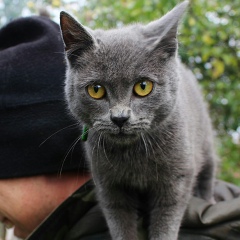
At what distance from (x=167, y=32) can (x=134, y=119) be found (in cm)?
32

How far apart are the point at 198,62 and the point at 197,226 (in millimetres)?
2164

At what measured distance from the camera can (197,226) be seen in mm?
1416

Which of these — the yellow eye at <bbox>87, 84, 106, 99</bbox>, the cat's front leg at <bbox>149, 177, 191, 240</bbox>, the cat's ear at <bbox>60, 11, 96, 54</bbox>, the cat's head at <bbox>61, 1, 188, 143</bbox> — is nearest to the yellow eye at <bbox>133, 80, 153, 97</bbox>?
the cat's head at <bbox>61, 1, 188, 143</bbox>

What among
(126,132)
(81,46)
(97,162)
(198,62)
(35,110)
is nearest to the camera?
(126,132)

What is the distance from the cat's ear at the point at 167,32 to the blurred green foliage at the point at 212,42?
3.44 ft

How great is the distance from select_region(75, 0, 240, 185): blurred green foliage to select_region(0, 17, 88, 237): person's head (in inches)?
40.4

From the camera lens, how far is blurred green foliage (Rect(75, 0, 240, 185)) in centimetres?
270

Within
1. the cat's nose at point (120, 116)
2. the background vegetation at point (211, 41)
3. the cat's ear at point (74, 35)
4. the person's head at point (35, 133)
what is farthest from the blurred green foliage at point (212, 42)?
the cat's nose at point (120, 116)

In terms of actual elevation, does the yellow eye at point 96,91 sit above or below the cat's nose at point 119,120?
above

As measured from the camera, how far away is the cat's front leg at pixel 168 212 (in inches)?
57.4

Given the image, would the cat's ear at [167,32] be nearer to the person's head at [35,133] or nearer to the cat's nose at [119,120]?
the cat's nose at [119,120]

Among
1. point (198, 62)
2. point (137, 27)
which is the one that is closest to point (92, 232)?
point (137, 27)

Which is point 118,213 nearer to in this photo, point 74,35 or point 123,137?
point 123,137

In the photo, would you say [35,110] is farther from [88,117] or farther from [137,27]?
[137,27]
